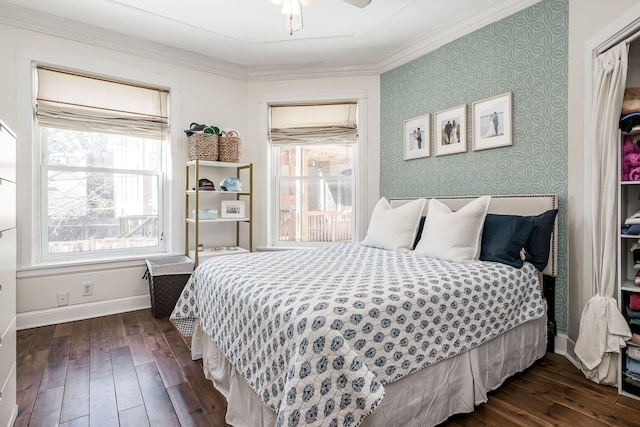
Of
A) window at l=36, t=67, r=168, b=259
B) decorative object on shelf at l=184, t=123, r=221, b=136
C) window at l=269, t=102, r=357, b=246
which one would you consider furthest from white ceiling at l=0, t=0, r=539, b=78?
decorative object on shelf at l=184, t=123, r=221, b=136

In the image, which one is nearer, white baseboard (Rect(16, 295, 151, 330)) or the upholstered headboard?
the upholstered headboard

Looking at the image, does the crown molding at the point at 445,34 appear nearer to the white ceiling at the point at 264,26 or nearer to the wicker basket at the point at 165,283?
the white ceiling at the point at 264,26

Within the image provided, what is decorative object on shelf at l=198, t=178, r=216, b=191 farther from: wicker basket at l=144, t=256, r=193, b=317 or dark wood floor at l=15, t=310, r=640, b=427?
dark wood floor at l=15, t=310, r=640, b=427

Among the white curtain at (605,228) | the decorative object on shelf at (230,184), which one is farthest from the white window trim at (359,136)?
the white curtain at (605,228)

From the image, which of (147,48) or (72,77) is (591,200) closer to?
(147,48)

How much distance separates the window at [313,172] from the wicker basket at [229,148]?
1.78 feet

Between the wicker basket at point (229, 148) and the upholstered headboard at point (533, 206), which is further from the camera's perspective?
the wicker basket at point (229, 148)

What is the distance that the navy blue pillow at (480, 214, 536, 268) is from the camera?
216 cm

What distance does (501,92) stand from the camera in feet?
9.14

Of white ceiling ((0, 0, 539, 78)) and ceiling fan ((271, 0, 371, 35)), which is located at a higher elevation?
white ceiling ((0, 0, 539, 78))

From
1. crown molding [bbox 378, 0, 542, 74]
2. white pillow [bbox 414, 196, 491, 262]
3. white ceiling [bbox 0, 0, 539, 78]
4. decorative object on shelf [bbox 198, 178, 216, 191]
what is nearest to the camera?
white pillow [bbox 414, 196, 491, 262]

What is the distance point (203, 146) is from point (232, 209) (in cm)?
74

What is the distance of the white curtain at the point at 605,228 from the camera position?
6.24 ft

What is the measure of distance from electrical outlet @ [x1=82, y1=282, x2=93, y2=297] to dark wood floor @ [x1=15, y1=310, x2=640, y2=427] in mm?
577
